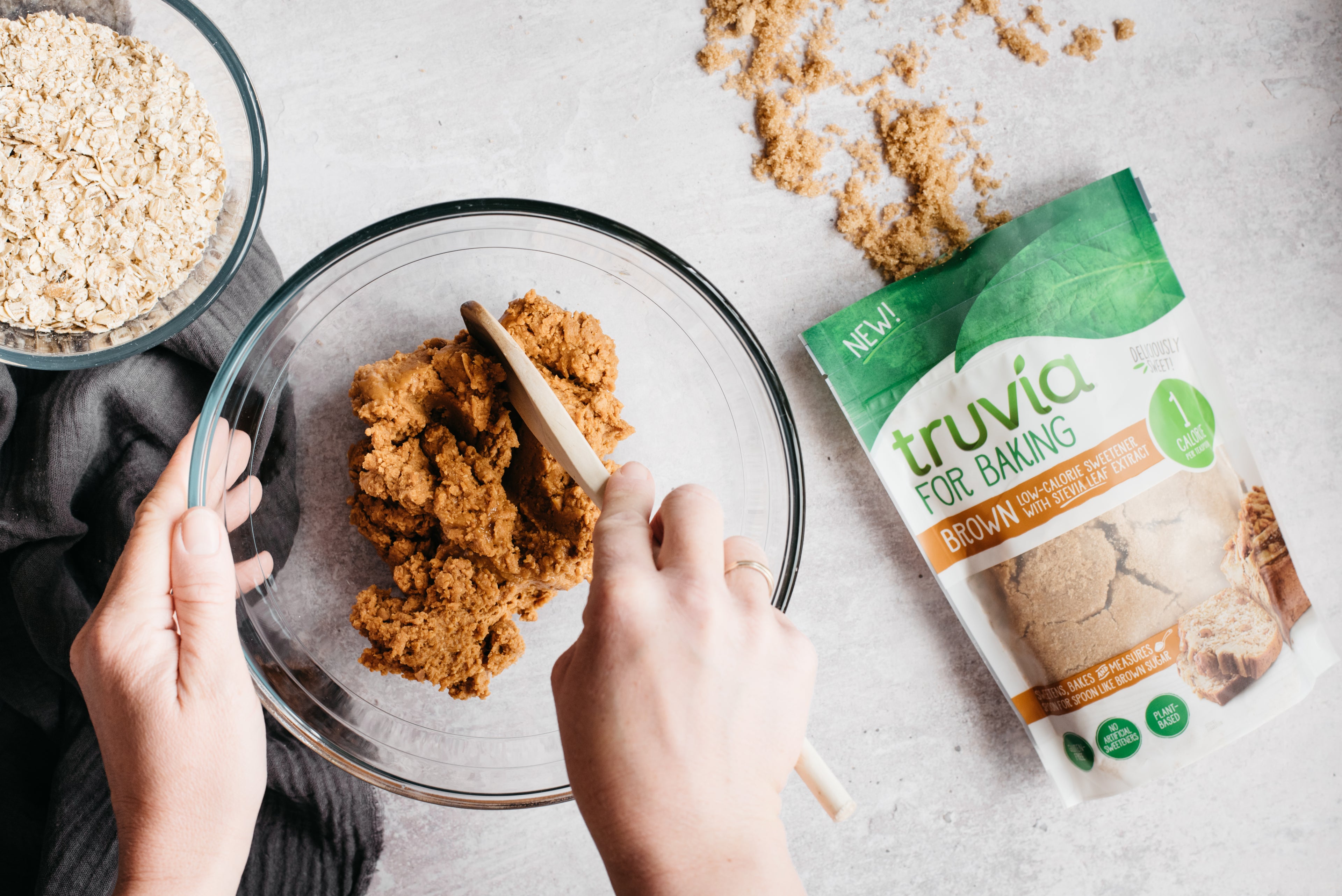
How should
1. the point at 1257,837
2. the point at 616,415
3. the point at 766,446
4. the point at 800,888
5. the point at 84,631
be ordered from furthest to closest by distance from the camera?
the point at 1257,837 → the point at 766,446 → the point at 616,415 → the point at 84,631 → the point at 800,888

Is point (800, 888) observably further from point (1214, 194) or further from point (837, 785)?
point (1214, 194)

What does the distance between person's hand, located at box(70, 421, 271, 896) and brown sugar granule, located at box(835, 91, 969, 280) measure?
949 mm

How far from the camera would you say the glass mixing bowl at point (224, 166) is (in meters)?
1.02

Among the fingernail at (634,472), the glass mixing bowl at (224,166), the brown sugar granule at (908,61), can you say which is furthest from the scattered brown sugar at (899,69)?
the glass mixing bowl at (224,166)

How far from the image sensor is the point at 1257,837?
124 centimetres

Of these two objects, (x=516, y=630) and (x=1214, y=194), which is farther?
(x=1214, y=194)

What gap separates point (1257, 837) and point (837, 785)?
945mm

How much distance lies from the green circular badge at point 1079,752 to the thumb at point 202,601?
1.14 meters

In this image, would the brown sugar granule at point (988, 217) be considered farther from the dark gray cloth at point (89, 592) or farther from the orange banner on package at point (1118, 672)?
the dark gray cloth at point (89, 592)

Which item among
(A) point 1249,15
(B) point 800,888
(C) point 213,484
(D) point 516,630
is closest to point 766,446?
(D) point 516,630

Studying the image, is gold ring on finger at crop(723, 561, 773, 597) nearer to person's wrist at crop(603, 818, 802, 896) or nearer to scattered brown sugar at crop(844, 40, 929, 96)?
person's wrist at crop(603, 818, 802, 896)

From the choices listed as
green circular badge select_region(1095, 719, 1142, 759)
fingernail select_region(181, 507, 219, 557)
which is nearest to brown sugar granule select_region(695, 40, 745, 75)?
fingernail select_region(181, 507, 219, 557)

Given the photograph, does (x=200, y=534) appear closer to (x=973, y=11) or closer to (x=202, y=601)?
(x=202, y=601)

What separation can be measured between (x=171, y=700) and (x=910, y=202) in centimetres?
116
